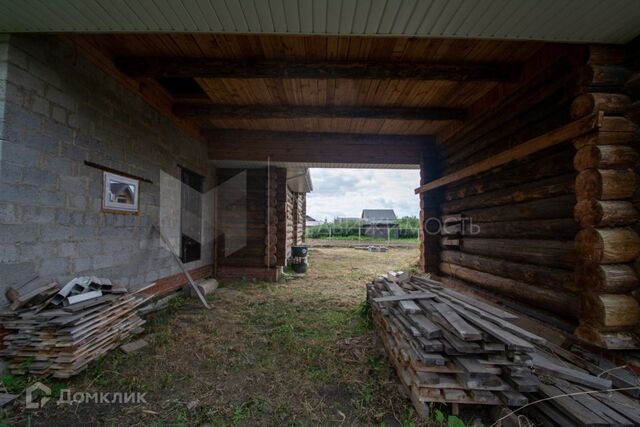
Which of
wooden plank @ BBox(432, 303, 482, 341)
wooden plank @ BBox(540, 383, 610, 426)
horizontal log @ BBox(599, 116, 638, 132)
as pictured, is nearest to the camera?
wooden plank @ BBox(540, 383, 610, 426)

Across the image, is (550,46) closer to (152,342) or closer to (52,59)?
(52,59)

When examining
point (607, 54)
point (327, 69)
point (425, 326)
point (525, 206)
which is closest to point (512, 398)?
point (425, 326)

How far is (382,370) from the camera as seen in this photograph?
8.93 ft

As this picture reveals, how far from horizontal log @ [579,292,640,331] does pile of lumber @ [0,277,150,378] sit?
15.7ft

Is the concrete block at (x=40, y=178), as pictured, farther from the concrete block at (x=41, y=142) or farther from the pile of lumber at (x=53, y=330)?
the pile of lumber at (x=53, y=330)

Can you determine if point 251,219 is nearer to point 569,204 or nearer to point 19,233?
point 19,233

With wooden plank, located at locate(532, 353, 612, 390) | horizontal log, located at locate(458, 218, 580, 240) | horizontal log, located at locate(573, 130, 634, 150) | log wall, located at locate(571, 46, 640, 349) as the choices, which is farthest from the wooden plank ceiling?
wooden plank, located at locate(532, 353, 612, 390)

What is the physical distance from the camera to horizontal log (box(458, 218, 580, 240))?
280cm

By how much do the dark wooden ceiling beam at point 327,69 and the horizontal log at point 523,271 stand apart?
2.49 m

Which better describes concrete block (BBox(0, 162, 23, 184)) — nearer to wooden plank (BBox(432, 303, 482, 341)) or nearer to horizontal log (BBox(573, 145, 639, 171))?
wooden plank (BBox(432, 303, 482, 341))

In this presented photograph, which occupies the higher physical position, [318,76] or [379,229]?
[318,76]

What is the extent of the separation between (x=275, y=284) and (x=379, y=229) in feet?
58.6

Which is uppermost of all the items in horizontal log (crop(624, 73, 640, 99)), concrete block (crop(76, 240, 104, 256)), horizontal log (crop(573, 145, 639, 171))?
horizontal log (crop(624, 73, 640, 99))

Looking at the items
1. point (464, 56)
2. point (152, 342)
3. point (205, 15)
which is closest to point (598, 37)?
point (464, 56)
